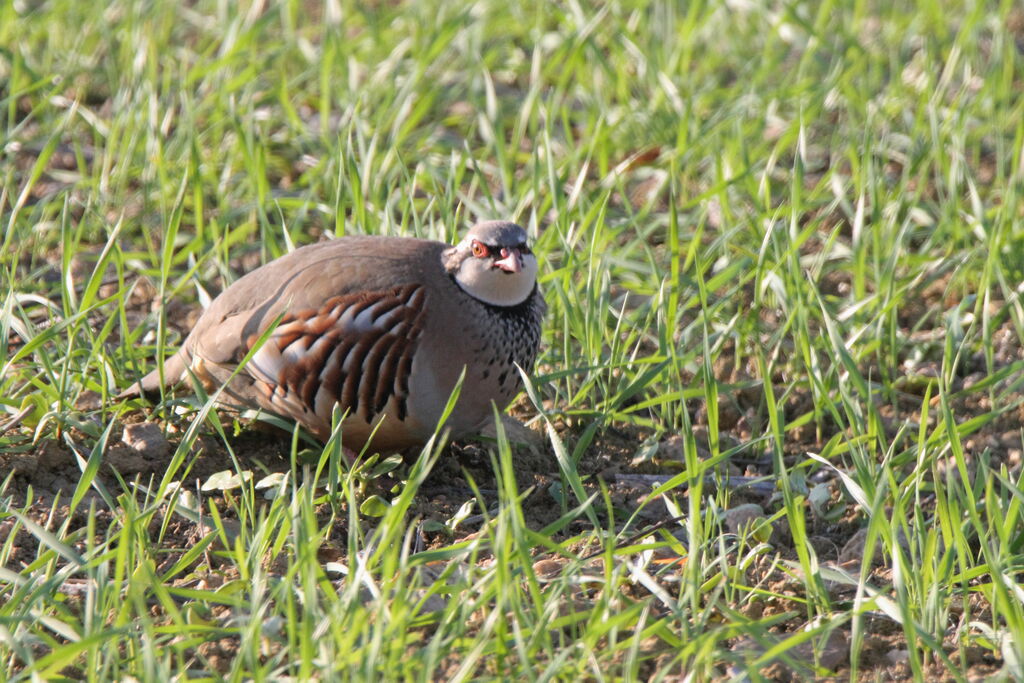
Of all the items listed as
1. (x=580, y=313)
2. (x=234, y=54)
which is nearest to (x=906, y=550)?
(x=580, y=313)

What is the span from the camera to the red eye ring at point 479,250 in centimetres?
334

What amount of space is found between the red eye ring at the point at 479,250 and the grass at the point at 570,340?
0.37 metres

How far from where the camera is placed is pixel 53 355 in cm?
369

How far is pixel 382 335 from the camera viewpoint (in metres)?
3.25

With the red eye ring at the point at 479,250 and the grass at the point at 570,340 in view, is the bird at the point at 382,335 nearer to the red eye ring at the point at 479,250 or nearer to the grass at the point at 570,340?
the red eye ring at the point at 479,250

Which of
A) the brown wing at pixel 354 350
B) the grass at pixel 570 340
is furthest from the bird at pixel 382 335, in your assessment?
the grass at pixel 570 340

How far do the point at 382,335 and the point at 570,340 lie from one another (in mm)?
686

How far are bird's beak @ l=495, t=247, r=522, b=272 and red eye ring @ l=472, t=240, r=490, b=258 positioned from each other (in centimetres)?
4

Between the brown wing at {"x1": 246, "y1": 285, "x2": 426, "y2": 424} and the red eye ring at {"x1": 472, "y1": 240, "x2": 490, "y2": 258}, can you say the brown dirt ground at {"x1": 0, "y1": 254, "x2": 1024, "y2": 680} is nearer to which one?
the brown wing at {"x1": 246, "y1": 285, "x2": 426, "y2": 424}

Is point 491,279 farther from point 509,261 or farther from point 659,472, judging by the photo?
point 659,472

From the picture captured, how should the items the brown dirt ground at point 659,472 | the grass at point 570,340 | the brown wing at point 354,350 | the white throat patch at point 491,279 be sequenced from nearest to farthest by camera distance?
the grass at point 570,340
the brown dirt ground at point 659,472
the brown wing at point 354,350
the white throat patch at point 491,279

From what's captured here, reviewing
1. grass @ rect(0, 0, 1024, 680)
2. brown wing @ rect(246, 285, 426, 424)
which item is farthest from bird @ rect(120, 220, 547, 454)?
grass @ rect(0, 0, 1024, 680)

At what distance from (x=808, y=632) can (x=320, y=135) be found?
125 inches

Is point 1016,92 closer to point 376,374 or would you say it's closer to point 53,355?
point 376,374
